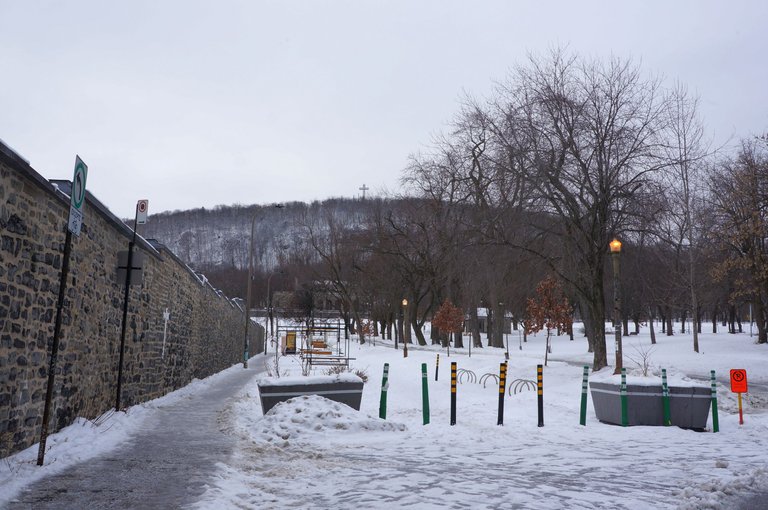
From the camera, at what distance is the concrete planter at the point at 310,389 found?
11438 mm

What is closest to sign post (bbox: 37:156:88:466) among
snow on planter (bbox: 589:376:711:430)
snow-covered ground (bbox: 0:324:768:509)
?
snow-covered ground (bbox: 0:324:768:509)

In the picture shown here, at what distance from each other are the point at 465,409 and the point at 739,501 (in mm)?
8402

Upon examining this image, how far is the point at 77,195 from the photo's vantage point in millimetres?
7055

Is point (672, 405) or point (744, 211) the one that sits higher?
point (744, 211)

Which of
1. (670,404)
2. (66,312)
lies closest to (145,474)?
(66,312)

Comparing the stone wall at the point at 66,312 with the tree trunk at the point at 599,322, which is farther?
the tree trunk at the point at 599,322

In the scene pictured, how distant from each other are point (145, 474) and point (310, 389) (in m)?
5.02

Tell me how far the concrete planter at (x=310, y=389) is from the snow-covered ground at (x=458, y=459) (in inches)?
22.1

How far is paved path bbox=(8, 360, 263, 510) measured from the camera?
554cm

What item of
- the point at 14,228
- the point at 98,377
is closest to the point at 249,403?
the point at 98,377

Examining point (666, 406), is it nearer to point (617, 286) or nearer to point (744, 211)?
point (617, 286)

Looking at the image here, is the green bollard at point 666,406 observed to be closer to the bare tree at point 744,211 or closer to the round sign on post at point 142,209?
the round sign on post at point 142,209

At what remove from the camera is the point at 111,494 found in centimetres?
581

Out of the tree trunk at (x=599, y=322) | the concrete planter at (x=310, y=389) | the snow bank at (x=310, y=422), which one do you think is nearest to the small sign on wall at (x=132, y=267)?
the concrete planter at (x=310, y=389)
